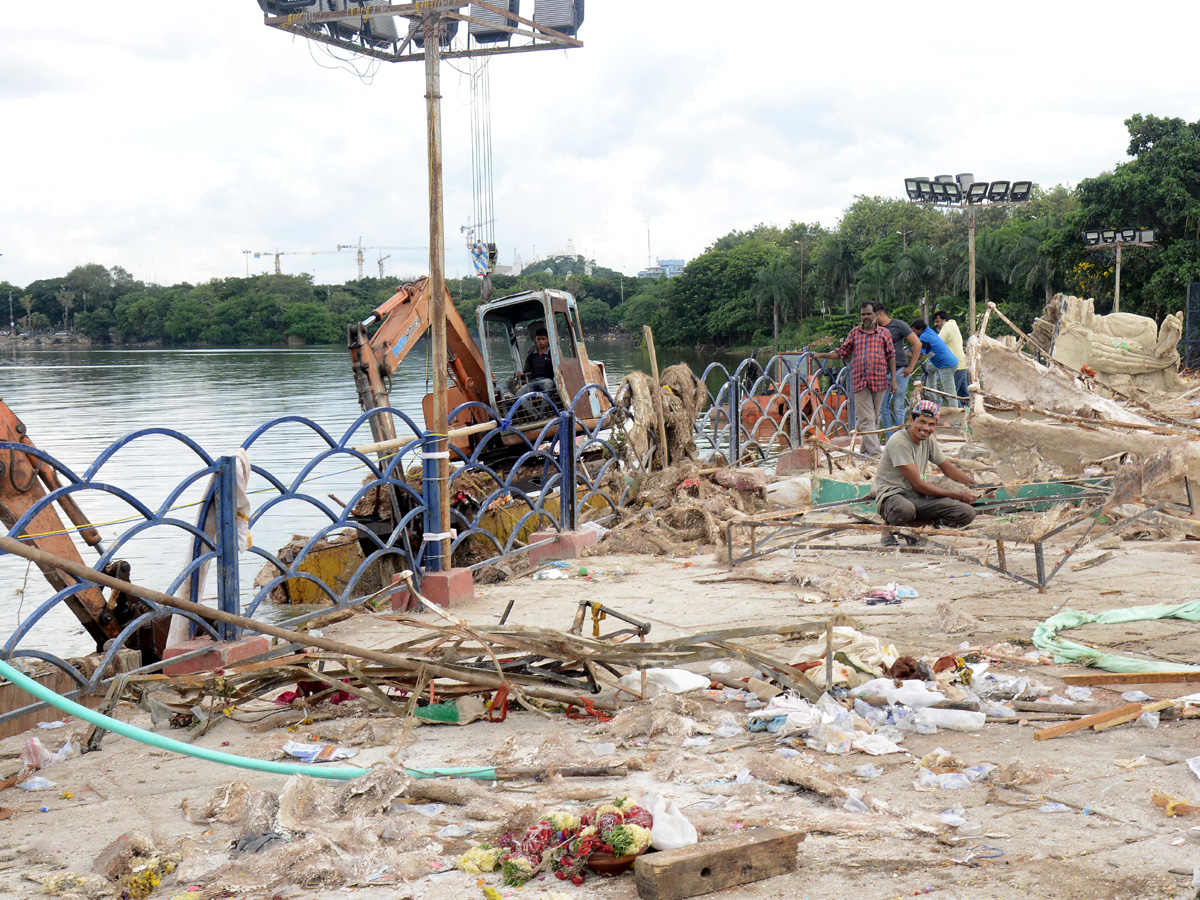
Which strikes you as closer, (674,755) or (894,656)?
(674,755)

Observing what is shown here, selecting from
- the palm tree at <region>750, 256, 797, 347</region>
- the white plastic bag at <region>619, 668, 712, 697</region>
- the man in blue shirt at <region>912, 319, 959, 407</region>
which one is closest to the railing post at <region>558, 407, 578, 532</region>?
the white plastic bag at <region>619, 668, 712, 697</region>

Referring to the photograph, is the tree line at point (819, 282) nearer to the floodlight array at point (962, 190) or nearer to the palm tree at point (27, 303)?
the palm tree at point (27, 303)

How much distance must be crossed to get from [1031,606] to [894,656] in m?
1.75

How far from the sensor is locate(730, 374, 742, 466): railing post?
12375mm

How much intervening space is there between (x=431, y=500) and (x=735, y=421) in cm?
618

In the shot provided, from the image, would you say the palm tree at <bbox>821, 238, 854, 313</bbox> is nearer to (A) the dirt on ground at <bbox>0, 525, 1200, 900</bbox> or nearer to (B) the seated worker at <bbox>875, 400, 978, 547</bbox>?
(B) the seated worker at <bbox>875, 400, 978, 547</bbox>

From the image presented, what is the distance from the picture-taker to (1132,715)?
13.3 feet

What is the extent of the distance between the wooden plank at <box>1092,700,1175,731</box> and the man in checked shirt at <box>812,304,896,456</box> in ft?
27.6

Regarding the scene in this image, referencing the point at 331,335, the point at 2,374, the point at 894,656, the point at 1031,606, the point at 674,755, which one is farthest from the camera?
the point at 331,335

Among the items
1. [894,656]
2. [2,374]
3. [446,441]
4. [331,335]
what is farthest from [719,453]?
[331,335]

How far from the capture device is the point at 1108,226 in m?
36.4

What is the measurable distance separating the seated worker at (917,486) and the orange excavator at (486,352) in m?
5.20

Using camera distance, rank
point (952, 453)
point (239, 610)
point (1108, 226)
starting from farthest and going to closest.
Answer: point (1108, 226)
point (952, 453)
point (239, 610)

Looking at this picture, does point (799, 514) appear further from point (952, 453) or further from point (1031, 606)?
point (952, 453)
